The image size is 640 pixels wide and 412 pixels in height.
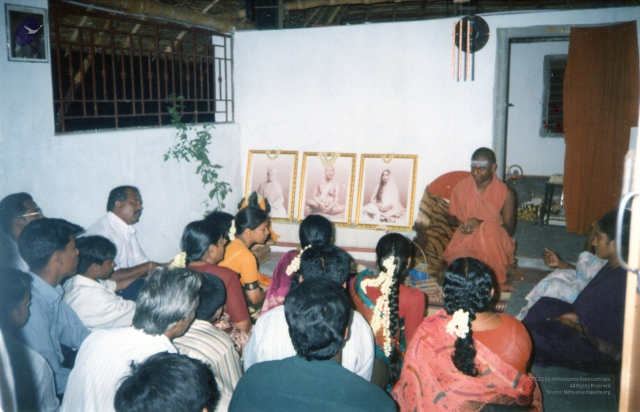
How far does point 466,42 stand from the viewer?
20.0ft

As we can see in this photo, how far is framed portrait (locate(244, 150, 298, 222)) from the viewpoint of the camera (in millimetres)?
6992

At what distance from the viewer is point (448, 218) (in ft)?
19.3

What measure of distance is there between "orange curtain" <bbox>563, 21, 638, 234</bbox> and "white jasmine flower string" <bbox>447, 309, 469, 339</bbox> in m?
5.03

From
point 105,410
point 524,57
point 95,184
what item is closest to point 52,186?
point 95,184

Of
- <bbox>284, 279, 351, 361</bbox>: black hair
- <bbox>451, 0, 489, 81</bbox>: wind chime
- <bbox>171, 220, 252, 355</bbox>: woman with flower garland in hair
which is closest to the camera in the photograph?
<bbox>284, 279, 351, 361</bbox>: black hair

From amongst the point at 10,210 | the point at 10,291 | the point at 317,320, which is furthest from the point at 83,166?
the point at 317,320

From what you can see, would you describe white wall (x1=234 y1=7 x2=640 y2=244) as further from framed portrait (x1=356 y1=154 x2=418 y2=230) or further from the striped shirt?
the striped shirt

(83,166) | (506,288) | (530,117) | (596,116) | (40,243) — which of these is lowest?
(506,288)

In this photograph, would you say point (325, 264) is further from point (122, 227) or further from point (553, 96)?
point (553, 96)

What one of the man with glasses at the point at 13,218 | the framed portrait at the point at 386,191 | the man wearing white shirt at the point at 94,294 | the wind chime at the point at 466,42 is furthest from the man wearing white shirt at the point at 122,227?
the wind chime at the point at 466,42

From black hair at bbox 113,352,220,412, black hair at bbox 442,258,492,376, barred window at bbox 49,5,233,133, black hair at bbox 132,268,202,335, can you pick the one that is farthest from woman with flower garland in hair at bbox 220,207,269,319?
barred window at bbox 49,5,233,133

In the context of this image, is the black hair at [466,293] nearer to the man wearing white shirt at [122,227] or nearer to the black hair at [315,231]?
the black hair at [315,231]

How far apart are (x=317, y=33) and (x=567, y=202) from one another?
411 cm

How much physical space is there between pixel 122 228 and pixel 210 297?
6.79 ft
